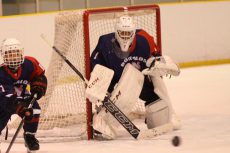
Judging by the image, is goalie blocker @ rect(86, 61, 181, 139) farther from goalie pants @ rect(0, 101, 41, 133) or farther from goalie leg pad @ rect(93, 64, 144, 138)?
goalie pants @ rect(0, 101, 41, 133)

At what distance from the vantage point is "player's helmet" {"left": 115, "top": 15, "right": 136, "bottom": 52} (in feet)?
15.7

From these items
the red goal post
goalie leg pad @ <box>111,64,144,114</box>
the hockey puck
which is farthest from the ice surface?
the red goal post

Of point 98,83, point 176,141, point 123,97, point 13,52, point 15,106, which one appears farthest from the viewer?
point 123,97

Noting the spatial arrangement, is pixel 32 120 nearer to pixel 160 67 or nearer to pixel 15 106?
pixel 15 106

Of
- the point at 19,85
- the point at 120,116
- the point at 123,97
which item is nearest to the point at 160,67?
the point at 123,97

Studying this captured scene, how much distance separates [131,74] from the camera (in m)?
4.86

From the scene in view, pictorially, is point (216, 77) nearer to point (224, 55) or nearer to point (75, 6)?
point (224, 55)

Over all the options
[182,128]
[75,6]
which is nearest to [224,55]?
[75,6]

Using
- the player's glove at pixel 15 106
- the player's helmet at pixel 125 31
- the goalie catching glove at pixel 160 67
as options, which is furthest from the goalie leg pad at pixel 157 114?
the player's glove at pixel 15 106

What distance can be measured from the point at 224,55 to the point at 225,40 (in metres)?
0.20

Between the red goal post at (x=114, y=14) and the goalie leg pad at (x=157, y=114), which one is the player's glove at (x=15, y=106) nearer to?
the red goal post at (x=114, y=14)

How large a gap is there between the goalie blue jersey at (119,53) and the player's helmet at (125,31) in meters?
0.07

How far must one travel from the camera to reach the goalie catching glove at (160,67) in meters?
4.79

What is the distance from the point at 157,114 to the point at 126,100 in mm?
295
